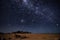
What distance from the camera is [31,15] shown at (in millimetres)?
1945

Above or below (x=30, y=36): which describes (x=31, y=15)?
above

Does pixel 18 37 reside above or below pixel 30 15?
below

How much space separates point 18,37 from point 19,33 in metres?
0.06

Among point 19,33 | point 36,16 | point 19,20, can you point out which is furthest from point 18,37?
point 36,16

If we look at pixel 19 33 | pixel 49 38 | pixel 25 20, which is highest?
pixel 25 20

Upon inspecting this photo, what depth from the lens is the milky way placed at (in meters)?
1.91

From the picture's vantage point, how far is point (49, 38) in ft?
6.20

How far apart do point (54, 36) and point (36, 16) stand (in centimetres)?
38

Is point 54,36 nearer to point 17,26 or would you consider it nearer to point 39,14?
point 39,14

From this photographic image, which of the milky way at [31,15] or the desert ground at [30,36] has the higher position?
the milky way at [31,15]

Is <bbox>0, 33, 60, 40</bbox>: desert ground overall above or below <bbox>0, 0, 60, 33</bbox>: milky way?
below

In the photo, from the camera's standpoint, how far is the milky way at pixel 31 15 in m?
1.91

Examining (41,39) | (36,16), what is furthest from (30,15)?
(41,39)

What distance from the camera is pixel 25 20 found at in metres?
1.95
